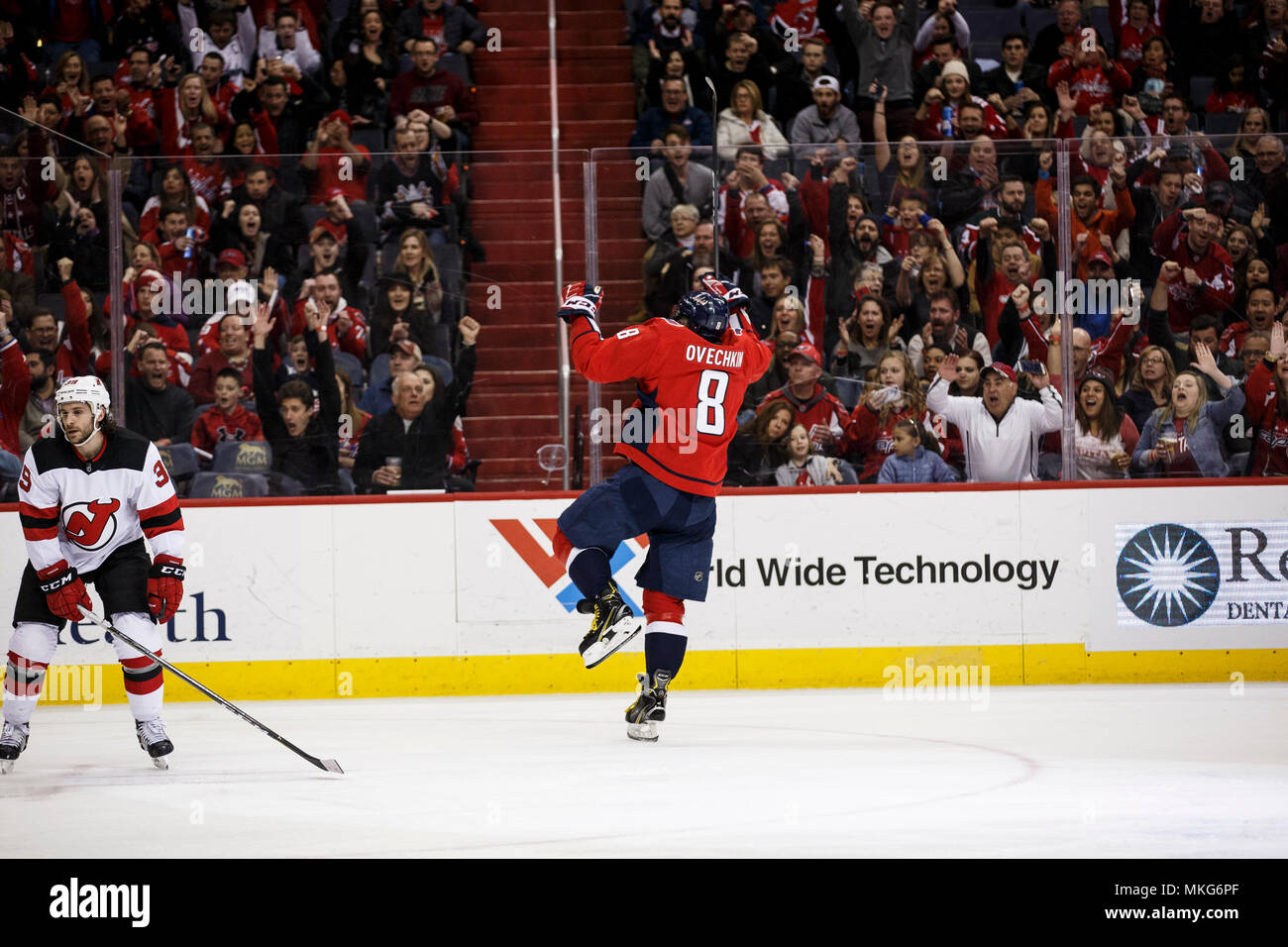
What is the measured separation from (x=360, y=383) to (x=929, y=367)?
294cm

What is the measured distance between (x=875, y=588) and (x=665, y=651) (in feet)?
6.94

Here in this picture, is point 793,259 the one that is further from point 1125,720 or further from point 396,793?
point 396,793

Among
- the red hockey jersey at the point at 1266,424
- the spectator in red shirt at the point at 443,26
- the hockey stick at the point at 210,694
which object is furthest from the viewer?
the spectator in red shirt at the point at 443,26

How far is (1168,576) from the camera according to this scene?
8.28 metres

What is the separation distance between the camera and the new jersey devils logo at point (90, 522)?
19.1 feet

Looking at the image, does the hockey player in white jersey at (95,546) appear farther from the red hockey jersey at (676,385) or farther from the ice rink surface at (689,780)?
the red hockey jersey at (676,385)

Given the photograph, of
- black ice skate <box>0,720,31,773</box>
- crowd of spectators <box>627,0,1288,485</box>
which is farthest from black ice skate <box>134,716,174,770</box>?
crowd of spectators <box>627,0,1288,485</box>

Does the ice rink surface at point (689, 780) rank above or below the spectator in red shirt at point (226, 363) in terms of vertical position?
below

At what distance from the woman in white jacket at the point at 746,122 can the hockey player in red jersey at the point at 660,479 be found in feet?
12.7

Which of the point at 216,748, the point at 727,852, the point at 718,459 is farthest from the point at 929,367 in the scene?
the point at 727,852

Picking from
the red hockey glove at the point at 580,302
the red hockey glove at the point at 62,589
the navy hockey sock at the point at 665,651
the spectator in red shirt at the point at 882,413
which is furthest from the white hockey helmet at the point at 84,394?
the spectator in red shirt at the point at 882,413

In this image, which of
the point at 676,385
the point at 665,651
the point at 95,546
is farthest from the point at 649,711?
the point at 95,546

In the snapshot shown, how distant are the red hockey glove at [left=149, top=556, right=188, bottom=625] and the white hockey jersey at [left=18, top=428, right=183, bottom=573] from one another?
0.04 meters

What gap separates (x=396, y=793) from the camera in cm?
512
